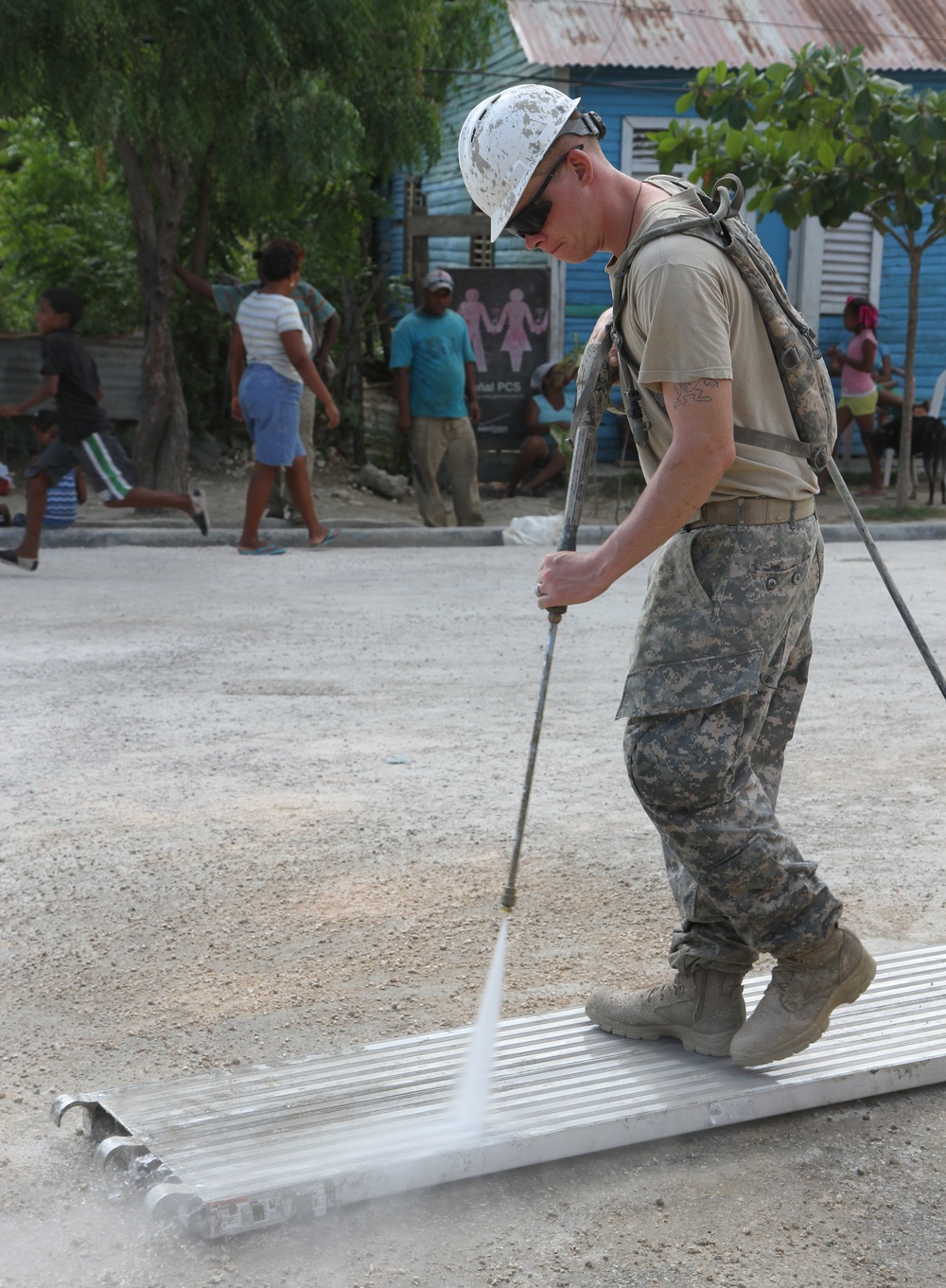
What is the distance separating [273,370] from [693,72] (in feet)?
30.2

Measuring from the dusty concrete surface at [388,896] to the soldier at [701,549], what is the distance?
39 cm

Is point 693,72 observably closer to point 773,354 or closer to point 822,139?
point 822,139

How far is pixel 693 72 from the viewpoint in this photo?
17391mm

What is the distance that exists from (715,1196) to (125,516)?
37.3 ft

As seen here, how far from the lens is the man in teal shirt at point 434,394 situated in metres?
12.6

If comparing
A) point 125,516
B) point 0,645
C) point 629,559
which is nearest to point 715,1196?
point 629,559

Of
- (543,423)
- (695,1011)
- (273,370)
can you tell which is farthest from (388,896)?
(543,423)

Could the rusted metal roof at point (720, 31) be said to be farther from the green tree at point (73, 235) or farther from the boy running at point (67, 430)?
the boy running at point (67, 430)

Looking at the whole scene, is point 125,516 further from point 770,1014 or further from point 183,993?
point 770,1014

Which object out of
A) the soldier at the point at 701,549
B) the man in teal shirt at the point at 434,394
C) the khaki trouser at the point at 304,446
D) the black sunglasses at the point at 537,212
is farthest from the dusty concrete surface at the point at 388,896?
the man in teal shirt at the point at 434,394

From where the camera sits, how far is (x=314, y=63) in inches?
508

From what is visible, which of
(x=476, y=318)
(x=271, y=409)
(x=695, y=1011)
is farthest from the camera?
(x=476, y=318)

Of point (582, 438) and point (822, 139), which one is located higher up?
point (822, 139)

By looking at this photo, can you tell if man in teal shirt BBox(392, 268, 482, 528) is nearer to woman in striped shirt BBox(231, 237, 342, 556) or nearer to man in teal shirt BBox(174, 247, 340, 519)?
man in teal shirt BBox(174, 247, 340, 519)
